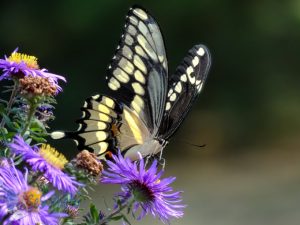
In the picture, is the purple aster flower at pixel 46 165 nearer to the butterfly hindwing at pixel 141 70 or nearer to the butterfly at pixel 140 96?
the butterfly at pixel 140 96

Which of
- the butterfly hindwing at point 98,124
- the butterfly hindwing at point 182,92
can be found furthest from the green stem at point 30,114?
the butterfly hindwing at point 182,92

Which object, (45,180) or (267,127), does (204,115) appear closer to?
(267,127)

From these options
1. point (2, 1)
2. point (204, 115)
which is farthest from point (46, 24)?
point (204, 115)

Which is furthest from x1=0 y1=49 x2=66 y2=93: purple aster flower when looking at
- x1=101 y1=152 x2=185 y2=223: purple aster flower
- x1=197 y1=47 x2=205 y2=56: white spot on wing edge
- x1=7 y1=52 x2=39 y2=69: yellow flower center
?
x1=197 y1=47 x2=205 y2=56: white spot on wing edge

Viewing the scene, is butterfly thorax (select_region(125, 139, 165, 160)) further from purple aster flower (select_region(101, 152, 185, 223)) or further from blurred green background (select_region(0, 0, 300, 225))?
blurred green background (select_region(0, 0, 300, 225))

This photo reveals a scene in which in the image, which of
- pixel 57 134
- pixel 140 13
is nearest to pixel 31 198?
pixel 57 134
